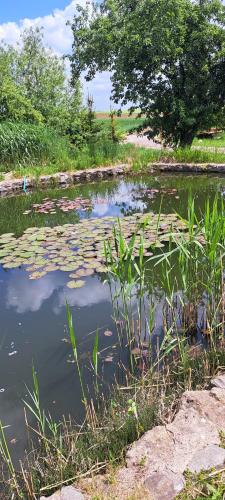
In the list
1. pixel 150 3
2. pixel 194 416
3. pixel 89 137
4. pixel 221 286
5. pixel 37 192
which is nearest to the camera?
pixel 194 416

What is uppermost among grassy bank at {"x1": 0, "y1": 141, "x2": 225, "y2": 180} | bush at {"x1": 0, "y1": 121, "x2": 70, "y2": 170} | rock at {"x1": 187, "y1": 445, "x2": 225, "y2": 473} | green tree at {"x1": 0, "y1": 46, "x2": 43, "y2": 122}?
green tree at {"x1": 0, "y1": 46, "x2": 43, "y2": 122}

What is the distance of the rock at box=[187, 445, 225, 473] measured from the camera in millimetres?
1795

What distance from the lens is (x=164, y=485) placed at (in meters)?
1.73

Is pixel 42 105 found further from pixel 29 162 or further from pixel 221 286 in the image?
pixel 221 286

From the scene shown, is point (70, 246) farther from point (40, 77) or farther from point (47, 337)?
point (40, 77)

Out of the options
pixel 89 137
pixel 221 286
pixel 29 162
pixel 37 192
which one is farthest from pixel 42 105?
pixel 221 286

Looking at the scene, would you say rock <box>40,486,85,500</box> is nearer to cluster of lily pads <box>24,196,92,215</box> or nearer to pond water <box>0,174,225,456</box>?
pond water <box>0,174,225,456</box>

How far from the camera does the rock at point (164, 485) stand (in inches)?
66.8

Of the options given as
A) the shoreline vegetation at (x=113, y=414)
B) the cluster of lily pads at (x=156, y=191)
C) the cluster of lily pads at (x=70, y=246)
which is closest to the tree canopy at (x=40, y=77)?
the cluster of lily pads at (x=156, y=191)

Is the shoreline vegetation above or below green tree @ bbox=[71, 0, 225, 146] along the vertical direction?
below

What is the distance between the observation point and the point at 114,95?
12836mm

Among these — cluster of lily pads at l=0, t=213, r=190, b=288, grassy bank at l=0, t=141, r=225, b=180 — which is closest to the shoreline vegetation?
cluster of lily pads at l=0, t=213, r=190, b=288

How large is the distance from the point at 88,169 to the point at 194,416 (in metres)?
9.67

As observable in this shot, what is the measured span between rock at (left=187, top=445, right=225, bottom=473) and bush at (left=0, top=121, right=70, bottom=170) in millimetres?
9992
